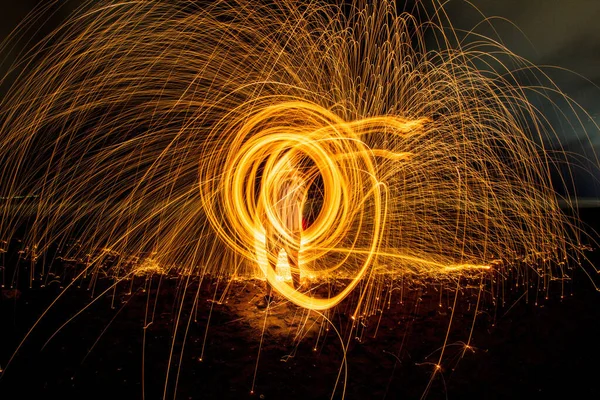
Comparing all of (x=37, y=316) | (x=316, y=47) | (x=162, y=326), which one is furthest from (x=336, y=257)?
(x=37, y=316)

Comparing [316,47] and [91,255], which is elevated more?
[316,47]

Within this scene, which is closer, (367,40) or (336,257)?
(367,40)

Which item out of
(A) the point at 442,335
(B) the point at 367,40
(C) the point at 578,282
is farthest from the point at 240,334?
(C) the point at 578,282

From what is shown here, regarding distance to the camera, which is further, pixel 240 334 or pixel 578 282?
pixel 578 282

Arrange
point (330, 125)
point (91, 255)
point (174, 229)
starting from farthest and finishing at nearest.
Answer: point (174, 229) < point (91, 255) < point (330, 125)

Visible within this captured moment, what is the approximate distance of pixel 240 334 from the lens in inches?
149

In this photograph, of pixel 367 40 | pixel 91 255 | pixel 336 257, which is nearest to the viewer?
pixel 367 40

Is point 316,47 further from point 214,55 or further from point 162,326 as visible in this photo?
point 162,326

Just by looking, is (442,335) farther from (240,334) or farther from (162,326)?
(162,326)

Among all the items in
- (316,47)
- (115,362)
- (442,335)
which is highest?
(316,47)

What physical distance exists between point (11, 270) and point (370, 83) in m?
5.60

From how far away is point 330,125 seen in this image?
4934mm

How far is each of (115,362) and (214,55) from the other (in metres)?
3.96

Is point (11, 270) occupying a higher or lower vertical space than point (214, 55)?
lower
